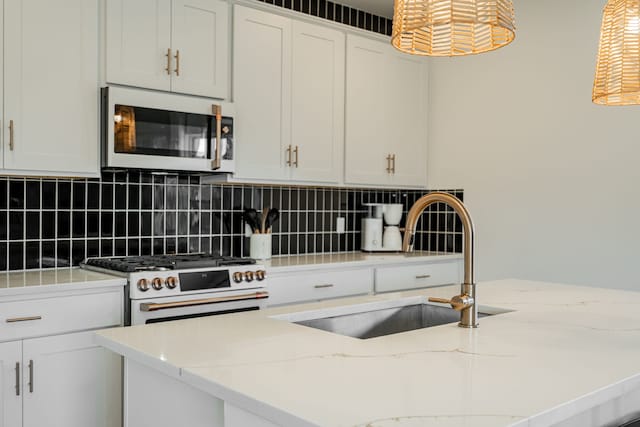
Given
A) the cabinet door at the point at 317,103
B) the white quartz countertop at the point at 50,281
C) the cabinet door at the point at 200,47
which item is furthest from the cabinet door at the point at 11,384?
the cabinet door at the point at 317,103

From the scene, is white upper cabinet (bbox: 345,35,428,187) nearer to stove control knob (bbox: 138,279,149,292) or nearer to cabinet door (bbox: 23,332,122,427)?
stove control knob (bbox: 138,279,149,292)

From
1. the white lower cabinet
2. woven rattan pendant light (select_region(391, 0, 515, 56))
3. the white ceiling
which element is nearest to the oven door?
Answer: the white lower cabinet

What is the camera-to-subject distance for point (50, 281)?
256 cm

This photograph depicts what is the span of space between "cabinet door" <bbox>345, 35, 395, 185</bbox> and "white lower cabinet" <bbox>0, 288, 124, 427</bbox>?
1896 mm

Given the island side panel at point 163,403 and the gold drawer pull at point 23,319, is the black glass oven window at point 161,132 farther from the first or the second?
the island side panel at point 163,403

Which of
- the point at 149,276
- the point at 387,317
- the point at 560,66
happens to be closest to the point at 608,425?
the point at 387,317

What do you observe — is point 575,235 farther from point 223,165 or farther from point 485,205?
point 223,165

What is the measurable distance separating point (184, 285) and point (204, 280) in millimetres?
108

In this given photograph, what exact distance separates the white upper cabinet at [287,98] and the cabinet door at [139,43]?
0.43 metres

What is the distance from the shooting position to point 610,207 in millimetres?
3533

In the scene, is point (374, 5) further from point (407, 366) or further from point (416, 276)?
point (407, 366)

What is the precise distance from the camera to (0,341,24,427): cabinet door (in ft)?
7.73

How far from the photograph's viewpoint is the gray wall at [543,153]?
11.5ft

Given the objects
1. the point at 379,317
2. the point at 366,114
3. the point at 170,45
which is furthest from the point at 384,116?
the point at 379,317
